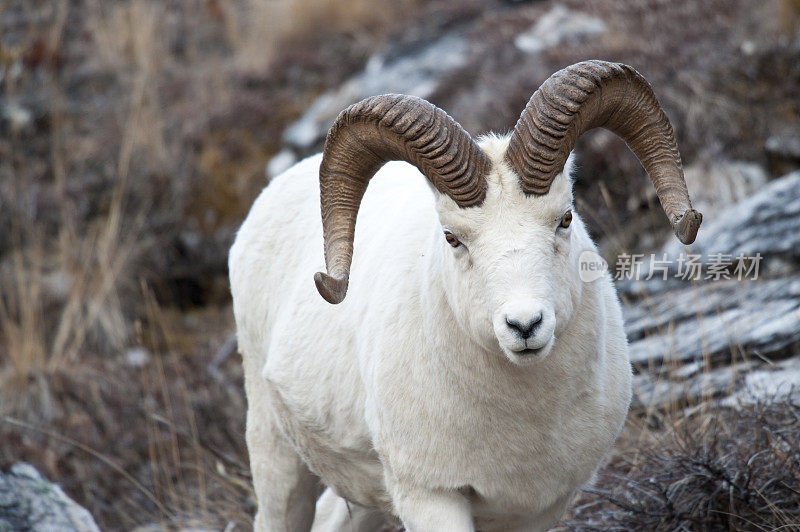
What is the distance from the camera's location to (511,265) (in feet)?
11.0

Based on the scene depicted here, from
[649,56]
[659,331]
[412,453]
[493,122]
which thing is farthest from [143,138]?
[412,453]

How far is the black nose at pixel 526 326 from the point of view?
318 cm

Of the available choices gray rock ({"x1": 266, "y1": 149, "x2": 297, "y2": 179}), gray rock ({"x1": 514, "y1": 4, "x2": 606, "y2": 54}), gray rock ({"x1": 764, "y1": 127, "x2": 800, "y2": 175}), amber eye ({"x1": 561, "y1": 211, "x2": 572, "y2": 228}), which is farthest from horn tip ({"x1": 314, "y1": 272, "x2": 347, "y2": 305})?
gray rock ({"x1": 266, "y1": 149, "x2": 297, "y2": 179})

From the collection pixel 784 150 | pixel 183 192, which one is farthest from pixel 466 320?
pixel 183 192

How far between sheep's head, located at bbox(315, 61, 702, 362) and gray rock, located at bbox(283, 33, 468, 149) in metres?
8.90

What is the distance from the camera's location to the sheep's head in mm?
3388

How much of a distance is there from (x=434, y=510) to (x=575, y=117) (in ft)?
5.32

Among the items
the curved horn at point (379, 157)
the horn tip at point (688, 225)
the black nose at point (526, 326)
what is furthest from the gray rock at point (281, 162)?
the black nose at point (526, 326)

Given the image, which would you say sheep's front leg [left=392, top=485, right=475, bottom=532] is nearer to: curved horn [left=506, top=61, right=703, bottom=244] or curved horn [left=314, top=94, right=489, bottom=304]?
curved horn [left=314, top=94, right=489, bottom=304]

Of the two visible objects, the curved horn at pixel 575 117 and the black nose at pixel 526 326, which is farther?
the curved horn at pixel 575 117

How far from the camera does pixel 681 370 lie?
242 inches

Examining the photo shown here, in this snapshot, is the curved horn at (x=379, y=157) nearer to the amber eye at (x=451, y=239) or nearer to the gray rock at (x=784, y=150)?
the amber eye at (x=451, y=239)

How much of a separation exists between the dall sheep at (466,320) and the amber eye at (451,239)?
0.02 metres

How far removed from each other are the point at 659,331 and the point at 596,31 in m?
6.79
